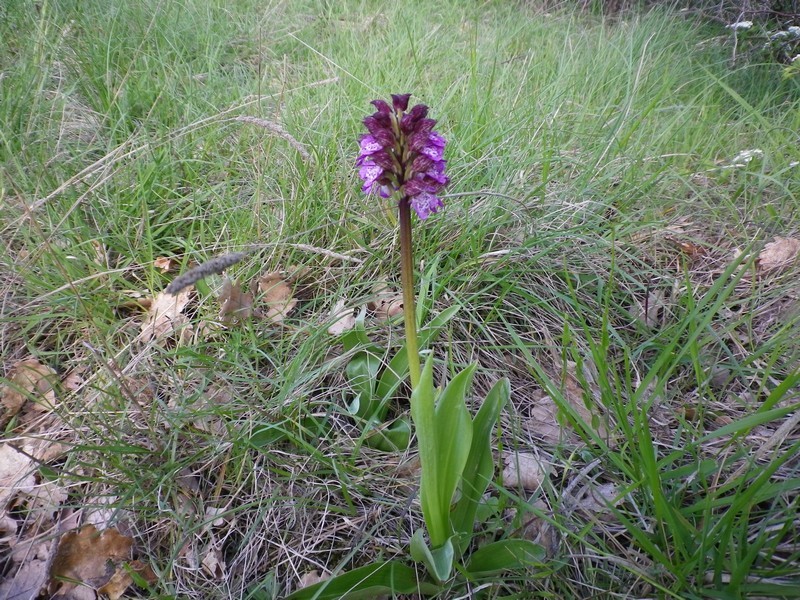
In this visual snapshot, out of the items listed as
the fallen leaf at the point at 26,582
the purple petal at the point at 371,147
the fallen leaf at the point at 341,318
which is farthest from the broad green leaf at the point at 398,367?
the fallen leaf at the point at 26,582

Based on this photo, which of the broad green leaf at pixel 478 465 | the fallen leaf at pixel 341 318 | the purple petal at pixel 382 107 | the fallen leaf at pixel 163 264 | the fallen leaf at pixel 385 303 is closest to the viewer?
the purple petal at pixel 382 107

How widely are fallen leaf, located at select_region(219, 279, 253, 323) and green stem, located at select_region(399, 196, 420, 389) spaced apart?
77cm

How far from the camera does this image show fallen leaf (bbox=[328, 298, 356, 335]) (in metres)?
1.68

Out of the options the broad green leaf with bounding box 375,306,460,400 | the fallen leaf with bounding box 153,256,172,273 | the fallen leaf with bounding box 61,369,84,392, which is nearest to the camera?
the broad green leaf with bounding box 375,306,460,400

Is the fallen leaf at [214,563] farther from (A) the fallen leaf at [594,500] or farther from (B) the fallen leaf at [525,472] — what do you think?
(A) the fallen leaf at [594,500]

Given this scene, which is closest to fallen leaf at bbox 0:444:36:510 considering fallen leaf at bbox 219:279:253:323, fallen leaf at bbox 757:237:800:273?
fallen leaf at bbox 219:279:253:323

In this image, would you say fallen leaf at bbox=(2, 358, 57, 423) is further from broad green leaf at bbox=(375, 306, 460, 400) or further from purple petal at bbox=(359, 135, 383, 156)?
purple petal at bbox=(359, 135, 383, 156)

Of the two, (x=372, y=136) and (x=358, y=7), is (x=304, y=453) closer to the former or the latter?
(x=372, y=136)

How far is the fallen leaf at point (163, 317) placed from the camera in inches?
65.5

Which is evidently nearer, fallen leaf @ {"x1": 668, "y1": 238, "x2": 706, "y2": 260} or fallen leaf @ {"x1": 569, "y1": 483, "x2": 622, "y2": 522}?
fallen leaf @ {"x1": 569, "y1": 483, "x2": 622, "y2": 522}

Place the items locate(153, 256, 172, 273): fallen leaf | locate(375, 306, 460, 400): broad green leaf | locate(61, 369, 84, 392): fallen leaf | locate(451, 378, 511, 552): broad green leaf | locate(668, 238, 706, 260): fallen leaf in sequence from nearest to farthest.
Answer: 1. locate(451, 378, 511, 552): broad green leaf
2. locate(375, 306, 460, 400): broad green leaf
3. locate(61, 369, 84, 392): fallen leaf
4. locate(153, 256, 172, 273): fallen leaf
5. locate(668, 238, 706, 260): fallen leaf

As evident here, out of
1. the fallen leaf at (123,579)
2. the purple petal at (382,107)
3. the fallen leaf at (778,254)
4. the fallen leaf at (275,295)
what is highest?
the purple petal at (382,107)

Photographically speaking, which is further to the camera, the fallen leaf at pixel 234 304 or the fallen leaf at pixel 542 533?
the fallen leaf at pixel 234 304

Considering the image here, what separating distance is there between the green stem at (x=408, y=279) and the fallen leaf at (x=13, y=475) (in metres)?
1.02
